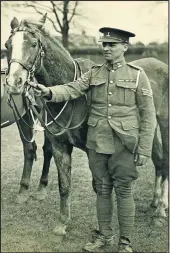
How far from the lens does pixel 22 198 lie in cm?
565

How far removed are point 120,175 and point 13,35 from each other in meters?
1.55

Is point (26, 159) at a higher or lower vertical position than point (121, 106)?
lower

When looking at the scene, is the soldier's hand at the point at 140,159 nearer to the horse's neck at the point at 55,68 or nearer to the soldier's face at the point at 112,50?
the soldier's face at the point at 112,50

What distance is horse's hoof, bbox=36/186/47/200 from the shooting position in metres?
5.73

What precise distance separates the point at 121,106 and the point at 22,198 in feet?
8.50

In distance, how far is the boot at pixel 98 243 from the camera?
388cm

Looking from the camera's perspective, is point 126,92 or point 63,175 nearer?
point 126,92

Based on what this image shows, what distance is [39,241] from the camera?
4.27 meters

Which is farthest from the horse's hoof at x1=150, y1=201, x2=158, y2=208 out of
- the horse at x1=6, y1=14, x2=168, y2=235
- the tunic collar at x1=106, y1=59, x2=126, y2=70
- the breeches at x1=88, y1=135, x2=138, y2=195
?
the tunic collar at x1=106, y1=59, x2=126, y2=70

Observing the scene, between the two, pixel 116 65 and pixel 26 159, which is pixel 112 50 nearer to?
pixel 116 65

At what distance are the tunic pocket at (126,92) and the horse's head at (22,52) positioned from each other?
79cm

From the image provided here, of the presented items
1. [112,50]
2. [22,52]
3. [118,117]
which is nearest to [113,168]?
[118,117]

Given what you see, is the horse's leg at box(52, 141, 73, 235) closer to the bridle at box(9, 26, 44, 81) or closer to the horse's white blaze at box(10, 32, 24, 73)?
the bridle at box(9, 26, 44, 81)

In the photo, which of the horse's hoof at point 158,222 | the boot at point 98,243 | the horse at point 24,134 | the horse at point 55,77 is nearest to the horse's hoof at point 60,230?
the horse at point 55,77
